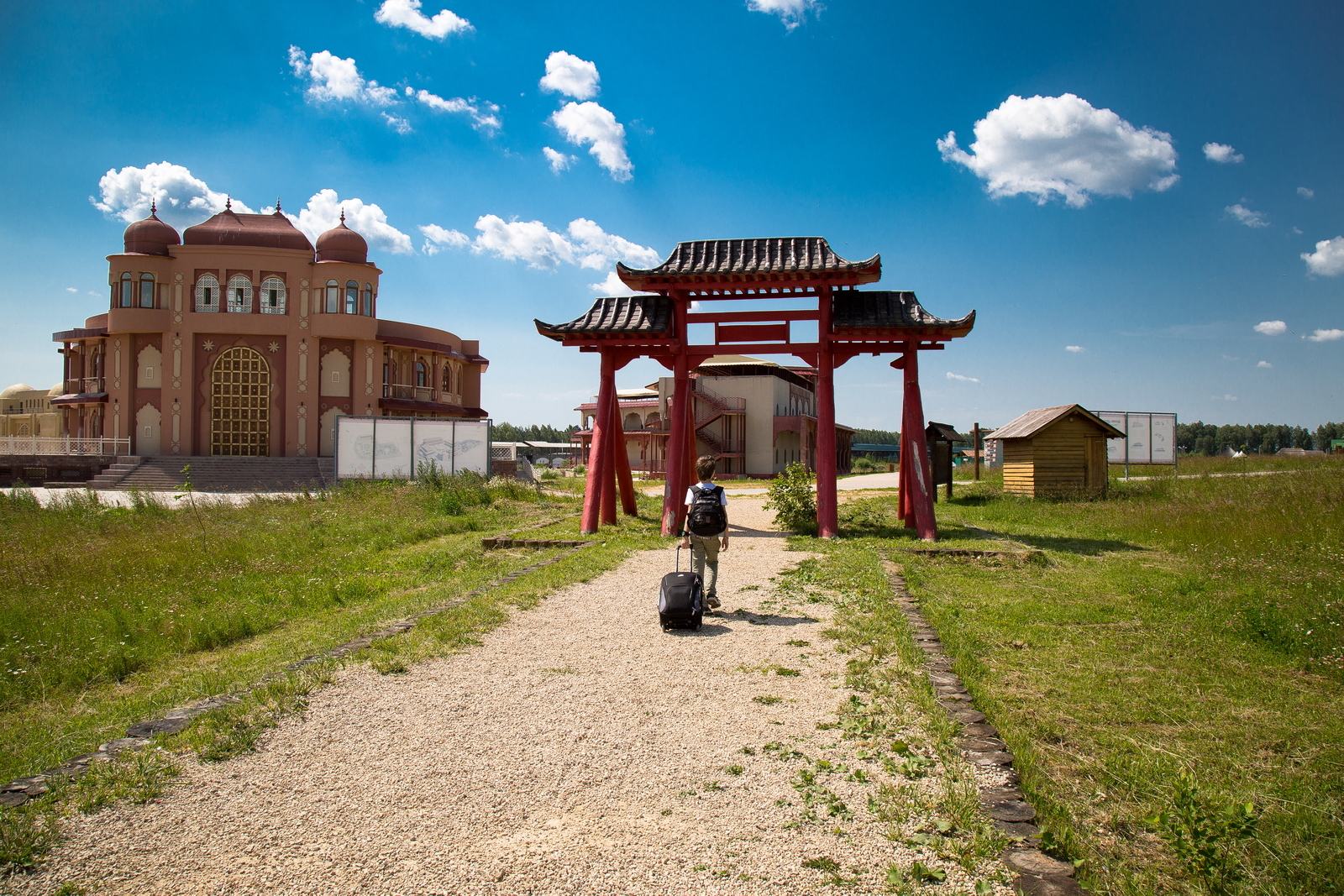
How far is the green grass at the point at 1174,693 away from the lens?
3.31 m

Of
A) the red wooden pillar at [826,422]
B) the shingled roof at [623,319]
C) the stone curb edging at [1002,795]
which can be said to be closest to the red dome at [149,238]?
the shingled roof at [623,319]

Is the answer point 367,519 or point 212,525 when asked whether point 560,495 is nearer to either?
point 367,519

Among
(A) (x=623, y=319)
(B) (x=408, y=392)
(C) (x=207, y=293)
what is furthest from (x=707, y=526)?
(C) (x=207, y=293)

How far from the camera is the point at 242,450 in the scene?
34469mm

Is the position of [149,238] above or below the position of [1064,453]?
above

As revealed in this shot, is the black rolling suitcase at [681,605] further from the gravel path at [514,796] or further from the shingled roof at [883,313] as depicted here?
the shingled roof at [883,313]

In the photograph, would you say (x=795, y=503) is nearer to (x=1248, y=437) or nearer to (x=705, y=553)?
(x=705, y=553)

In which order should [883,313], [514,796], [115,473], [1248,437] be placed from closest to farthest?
1. [514,796]
2. [883,313]
3. [115,473]
4. [1248,437]

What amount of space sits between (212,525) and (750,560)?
1044 centimetres

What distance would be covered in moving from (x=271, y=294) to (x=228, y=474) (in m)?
8.78

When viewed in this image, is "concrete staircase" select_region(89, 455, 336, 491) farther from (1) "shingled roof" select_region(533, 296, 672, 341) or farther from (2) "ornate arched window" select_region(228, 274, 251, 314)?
(1) "shingled roof" select_region(533, 296, 672, 341)

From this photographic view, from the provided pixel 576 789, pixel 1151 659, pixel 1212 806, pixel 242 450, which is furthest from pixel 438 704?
pixel 242 450

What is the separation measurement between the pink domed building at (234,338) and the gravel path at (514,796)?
1287 inches

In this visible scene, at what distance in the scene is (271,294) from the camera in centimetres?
3494
